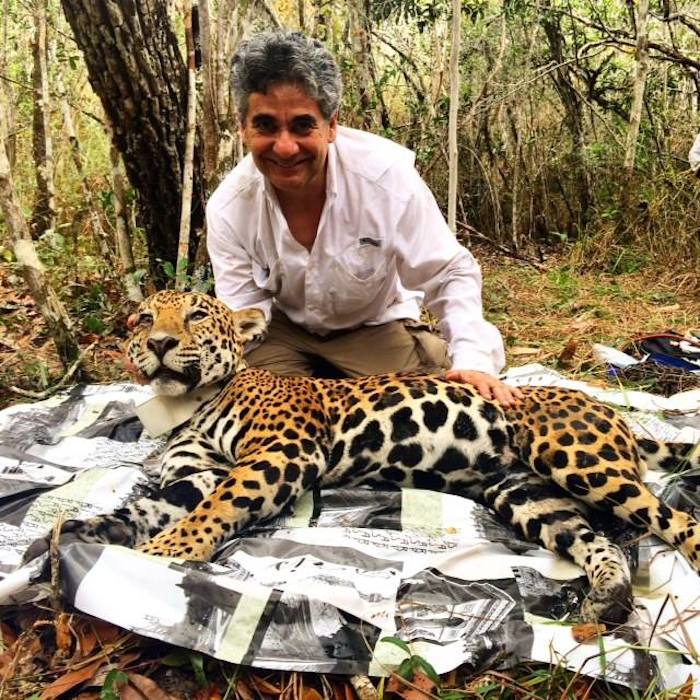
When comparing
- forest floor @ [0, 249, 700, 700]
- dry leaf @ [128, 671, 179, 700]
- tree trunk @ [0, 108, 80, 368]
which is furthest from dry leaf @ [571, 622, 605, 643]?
tree trunk @ [0, 108, 80, 368]

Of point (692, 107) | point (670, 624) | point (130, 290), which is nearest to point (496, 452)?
point (670, 624)

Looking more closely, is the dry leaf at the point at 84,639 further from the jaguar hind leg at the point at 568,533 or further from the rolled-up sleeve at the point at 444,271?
the rolled-up sleeve at the point at 444,271

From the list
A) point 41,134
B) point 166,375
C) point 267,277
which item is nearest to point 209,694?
point 166,375

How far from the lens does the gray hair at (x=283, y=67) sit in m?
3.14

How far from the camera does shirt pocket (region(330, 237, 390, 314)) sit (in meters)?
3.87

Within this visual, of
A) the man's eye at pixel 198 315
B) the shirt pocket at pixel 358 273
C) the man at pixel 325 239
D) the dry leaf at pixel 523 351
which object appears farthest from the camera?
the dry leaf at pixel 523 351

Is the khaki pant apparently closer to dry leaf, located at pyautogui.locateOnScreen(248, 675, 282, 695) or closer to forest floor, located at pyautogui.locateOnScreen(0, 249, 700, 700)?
forest floor, located at pyautogui.locateOnScreen(0, 249, 700, 700)

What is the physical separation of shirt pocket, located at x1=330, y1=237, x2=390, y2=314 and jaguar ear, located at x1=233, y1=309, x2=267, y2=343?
430mm

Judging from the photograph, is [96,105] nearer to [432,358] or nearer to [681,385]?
[432,358]

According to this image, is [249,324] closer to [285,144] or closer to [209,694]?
[285,144]

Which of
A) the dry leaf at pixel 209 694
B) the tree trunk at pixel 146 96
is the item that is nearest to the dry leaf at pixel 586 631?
the dry leaf at pixel 209 694

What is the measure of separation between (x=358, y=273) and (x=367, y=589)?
72.0 inches

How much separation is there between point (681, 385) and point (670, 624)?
2.74 meters

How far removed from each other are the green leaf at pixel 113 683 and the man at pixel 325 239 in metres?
1.93
